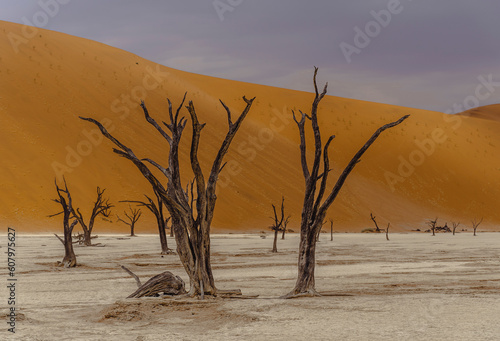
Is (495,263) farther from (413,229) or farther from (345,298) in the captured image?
(413,229)

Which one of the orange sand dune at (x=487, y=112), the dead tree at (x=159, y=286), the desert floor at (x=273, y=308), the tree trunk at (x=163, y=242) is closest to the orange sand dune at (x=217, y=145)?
the orange sand dune at (x=487, y=112)

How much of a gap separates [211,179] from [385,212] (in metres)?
52.9

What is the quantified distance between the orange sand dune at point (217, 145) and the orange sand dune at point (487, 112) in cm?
1618

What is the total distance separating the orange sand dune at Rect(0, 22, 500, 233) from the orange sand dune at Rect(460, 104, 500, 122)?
53.1 feet

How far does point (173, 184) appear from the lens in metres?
11.2

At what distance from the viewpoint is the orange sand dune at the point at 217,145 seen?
1834 inches

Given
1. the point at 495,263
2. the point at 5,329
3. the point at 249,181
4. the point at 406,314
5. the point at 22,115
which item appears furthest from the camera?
the point at 249,181

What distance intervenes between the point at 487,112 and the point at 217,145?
64.5 metres

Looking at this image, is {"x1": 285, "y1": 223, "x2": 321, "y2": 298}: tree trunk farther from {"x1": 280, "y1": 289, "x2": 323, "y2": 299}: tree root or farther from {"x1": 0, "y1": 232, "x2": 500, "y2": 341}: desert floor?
{"x1": 0, "y1": 232, "x2": 500, "y2": 341}: desert floor

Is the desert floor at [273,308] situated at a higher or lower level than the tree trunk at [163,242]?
lower

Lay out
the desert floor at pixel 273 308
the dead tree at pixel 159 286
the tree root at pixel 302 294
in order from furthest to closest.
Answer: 1. the tree root at pixel 302 294
2. the dead tree at pixel 159 286
3. the desert floor at pixel 273 308

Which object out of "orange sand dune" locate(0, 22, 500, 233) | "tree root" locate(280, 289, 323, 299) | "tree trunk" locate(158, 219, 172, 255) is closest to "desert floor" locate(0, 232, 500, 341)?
"tree root" locate(280, 289, 323, 299)

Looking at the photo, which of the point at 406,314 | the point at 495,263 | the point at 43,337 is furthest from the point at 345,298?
the point at 495,263

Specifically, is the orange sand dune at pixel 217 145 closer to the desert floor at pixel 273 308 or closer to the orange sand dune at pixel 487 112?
the orange sand dune at pixel 487 112
